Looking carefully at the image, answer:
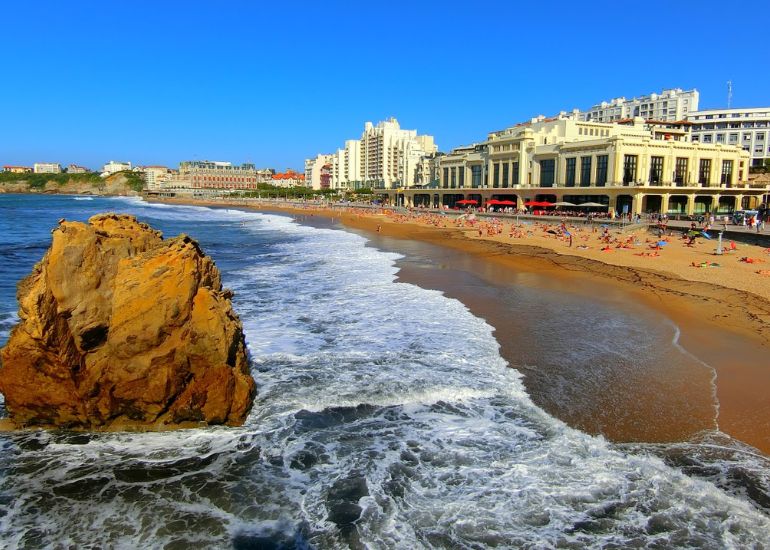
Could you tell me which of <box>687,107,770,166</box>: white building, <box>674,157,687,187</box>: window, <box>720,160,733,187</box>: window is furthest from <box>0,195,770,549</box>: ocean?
<box>687,107,770,166</box>: white building

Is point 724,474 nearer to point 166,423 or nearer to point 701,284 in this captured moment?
point 166,423

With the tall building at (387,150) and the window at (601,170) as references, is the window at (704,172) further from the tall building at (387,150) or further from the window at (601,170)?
the tall building at (387,150)

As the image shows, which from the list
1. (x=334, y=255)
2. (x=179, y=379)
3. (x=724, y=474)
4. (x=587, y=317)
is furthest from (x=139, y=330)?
(x=334, y=255)

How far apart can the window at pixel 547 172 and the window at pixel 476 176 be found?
541 inches

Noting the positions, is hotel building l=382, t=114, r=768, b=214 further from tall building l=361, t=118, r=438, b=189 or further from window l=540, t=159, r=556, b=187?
tall building l=361, t=118, r=438, b=189

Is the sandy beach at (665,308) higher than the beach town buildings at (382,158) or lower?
lower

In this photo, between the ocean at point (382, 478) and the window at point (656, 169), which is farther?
the window at point (656, 169)

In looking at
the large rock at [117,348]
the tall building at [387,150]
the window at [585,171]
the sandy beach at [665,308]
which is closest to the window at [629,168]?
the window at [585,171]

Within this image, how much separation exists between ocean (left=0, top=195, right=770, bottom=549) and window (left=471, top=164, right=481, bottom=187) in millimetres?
69975

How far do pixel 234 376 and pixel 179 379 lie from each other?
794mm

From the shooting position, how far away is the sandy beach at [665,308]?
335 inches

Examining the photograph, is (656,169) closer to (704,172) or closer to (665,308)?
(704,172)

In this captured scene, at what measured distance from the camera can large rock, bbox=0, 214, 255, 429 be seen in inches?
295

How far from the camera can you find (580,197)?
5762 cm
